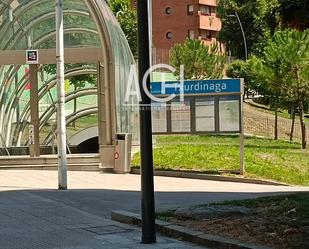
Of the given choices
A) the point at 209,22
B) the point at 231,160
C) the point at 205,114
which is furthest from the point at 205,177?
the point at 209,22

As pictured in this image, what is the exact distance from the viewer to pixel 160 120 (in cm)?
1984

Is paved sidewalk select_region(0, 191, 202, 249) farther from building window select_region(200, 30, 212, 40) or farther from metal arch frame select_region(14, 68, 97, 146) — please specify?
building window select_region(200, 30, 212, 40)

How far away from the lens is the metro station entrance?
20719mm

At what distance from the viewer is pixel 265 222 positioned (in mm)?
8266

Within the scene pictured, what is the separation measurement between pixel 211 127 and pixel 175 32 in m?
58.4

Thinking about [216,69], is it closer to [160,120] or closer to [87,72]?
[87,72]

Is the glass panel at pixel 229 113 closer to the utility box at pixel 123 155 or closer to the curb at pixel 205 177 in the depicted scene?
the curb at pixel 205 177

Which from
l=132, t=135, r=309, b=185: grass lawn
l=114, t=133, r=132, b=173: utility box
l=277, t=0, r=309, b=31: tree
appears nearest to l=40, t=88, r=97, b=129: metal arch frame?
l=132, t=135, r=309, b=185: grass lawn

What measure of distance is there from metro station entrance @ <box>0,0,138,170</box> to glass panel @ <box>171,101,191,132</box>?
2.27 metres

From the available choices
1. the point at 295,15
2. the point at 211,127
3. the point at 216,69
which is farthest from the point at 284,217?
the point at 216,69

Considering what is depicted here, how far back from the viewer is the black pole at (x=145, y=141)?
25.0 feet

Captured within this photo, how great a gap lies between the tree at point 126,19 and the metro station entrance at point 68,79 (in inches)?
1387

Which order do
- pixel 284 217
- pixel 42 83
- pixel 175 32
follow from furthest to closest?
pixel 175 32 < pixel 42 83 < pixel 284 217

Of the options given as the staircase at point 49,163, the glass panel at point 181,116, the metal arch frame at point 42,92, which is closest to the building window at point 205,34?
the metal arch frame at point 42,92
